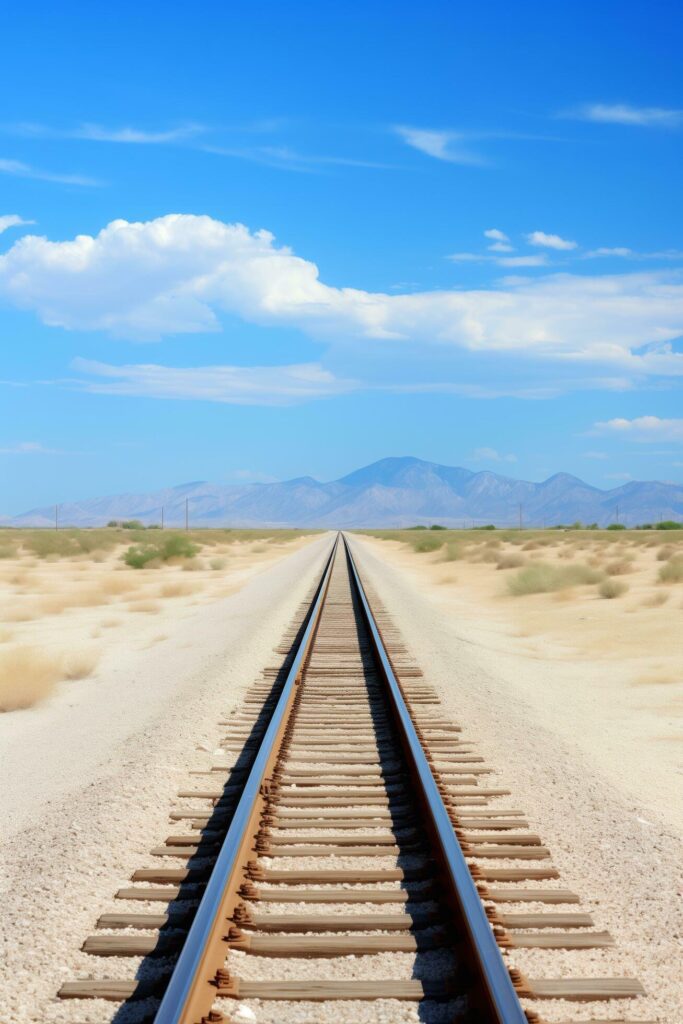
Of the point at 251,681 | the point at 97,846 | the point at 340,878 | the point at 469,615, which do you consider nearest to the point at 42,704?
the point at 251,681

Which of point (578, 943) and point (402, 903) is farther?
point (402, 903)

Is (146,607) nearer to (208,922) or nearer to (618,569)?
(618,569)

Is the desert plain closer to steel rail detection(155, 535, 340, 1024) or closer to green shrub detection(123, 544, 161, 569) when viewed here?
steel rail detection(155, 535, 340, 1024)

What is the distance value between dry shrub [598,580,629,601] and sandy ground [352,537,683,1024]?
27.9 ft

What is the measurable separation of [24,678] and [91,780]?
15.7 feet

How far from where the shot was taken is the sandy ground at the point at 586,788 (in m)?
4.52

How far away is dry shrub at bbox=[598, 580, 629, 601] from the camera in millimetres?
26125

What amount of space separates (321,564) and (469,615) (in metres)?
19.8

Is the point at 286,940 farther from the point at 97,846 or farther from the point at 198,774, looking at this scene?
the point at 198,774

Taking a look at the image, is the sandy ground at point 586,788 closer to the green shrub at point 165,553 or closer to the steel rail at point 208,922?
the steel rail at point 208,922

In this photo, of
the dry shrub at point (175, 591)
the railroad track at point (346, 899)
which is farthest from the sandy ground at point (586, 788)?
the dry shrub at point (175, 591)

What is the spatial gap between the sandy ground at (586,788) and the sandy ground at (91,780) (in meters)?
2.10

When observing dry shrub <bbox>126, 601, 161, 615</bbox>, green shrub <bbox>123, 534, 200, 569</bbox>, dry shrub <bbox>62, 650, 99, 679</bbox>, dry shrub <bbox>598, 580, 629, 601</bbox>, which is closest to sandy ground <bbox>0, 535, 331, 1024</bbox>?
dry shrub <bbox>62, 650, 99, 679</bbox>

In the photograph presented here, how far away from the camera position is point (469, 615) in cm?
2378
